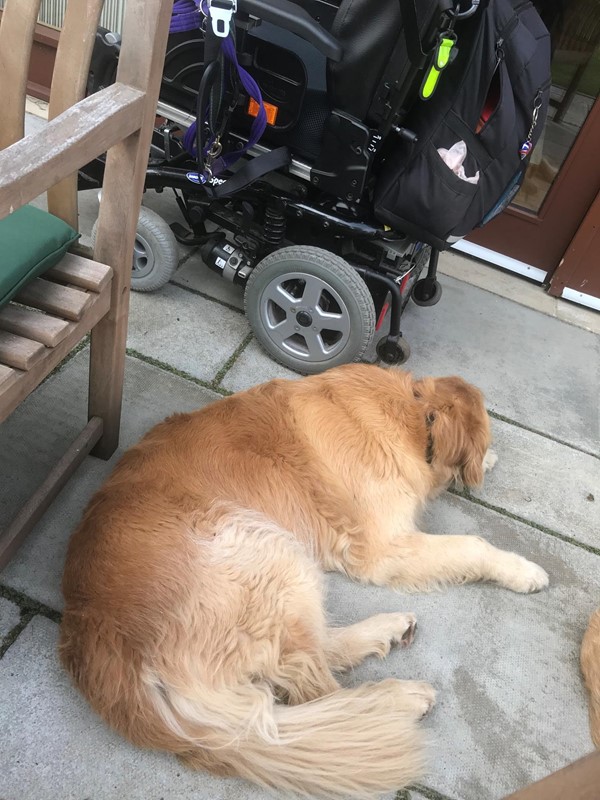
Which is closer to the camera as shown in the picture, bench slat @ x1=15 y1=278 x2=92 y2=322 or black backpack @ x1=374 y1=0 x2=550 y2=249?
bench slat @ x1=15 y1=278 x2=92 y2=322

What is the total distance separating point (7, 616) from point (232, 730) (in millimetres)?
791

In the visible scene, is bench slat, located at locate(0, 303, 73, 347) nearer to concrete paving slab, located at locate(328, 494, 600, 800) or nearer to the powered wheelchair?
the powered wheelchair

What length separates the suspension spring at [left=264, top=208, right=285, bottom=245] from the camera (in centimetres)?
272

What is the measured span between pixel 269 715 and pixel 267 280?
1.76 m

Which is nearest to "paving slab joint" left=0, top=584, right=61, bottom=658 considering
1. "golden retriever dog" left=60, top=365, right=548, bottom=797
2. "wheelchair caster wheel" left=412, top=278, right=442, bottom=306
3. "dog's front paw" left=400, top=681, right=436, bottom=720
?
"golden retriever dog" left=60, top=365, right=548, bottom=797

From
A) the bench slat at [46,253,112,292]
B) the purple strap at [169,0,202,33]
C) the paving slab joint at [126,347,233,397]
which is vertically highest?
the purple strap at [169,0,202,33]

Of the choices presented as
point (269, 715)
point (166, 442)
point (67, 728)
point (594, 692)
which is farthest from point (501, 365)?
point (67, 728)

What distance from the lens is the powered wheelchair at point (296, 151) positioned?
7.17 feet

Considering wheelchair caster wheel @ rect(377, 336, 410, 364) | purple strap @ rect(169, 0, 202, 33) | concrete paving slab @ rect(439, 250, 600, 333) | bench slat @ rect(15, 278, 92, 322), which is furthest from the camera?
concrete paving slab @ rect(439, 250, 600, 333)

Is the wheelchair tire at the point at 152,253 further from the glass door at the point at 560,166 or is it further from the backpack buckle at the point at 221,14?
the glass door at the point at 560,166

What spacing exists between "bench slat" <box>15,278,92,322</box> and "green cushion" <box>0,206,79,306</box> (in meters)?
0.06

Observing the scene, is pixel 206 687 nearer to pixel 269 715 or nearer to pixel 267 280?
pixel 269 715

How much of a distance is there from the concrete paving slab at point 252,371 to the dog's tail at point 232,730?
142 cm

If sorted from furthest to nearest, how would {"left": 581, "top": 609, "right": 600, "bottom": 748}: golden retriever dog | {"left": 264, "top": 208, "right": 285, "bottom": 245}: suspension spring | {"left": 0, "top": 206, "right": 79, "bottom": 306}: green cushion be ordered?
1. {"left": 264, "top": 208, "right": 285, "bottom": 245}: suspension spring
2. {"left": 581, "top": 609, "right": 600, "bottom": 748}: golden retriever dog
3. {"left": 0, "top": 206, "right": 79, "bottom": 306}: green cushion
